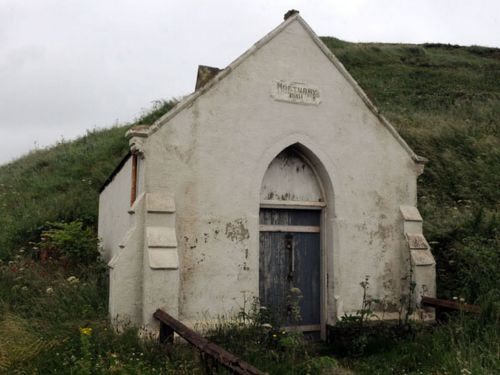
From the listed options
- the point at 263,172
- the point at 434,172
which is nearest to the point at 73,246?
the point at 263,172

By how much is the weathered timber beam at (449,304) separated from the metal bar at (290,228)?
230 cm

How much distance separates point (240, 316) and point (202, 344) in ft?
6.31

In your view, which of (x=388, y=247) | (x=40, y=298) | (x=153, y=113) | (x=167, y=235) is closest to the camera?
(x=167, y=235)

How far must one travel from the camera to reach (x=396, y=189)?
9.84 meters

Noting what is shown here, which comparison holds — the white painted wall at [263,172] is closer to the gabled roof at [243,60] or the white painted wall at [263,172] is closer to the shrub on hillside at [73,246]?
the gabled roof at [243,60]

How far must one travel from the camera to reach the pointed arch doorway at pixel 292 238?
8922 millimetres

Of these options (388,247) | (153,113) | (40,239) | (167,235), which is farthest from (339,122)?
(153,113)

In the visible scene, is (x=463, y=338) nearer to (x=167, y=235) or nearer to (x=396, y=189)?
(x=396, y=189)

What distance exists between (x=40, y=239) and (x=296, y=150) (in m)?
8.51

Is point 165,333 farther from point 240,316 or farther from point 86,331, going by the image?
point 240,316

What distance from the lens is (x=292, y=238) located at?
30.1ft

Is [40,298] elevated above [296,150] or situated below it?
below

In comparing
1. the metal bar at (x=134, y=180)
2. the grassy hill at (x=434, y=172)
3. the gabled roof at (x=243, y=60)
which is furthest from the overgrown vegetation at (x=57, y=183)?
the gabled roof at (x=243, y=60)

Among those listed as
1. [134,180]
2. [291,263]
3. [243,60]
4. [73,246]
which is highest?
[243,60]
